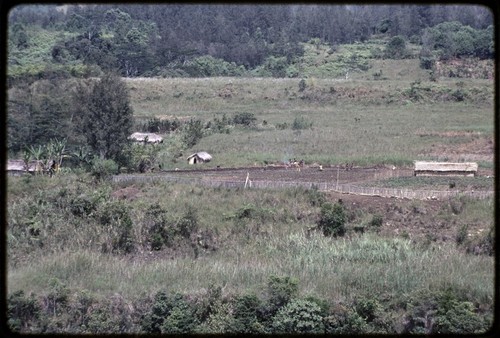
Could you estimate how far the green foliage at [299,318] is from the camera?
850cm

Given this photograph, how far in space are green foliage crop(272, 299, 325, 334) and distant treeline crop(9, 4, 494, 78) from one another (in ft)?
86.0

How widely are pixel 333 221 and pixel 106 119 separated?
8295 mm

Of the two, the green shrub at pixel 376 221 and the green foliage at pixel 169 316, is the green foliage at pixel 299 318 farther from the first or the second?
the green shrub at pixel 376 221

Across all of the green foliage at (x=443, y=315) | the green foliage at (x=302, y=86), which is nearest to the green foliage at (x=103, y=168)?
the green foliage at (x=443, y=315)

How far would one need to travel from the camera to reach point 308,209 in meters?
14.4

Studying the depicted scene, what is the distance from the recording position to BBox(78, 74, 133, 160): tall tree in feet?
63.1

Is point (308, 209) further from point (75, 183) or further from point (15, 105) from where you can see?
point (15, 105)

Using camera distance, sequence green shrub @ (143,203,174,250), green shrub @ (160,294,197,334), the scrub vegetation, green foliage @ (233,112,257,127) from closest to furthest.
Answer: green shrub @ (160,294,197,334)
the scrub vegetation
green shrub @ (143,203,174,250)
green foliage @ (233,112,257,127)

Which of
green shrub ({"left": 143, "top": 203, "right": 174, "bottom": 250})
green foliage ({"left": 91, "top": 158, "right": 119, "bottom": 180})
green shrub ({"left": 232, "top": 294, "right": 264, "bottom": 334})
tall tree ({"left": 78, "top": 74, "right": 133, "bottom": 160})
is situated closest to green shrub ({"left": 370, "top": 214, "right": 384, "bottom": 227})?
green shrub ({"left": 143, "top": 203, "right": 174, "bottom": 250})

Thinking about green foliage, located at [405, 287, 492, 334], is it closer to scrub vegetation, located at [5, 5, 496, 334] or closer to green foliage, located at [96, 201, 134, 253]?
scrub vegetation, located at [5, 5, 496, 334]

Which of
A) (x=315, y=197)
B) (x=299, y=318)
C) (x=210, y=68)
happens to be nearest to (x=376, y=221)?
(x=315, y=197)

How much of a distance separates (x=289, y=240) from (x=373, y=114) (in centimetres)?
1973

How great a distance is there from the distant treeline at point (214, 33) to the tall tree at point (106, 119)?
46.1 feet

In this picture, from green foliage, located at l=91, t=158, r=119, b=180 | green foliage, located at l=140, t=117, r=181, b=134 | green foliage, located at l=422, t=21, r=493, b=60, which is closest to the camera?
green foliage, located at l=91, t=158, r=119, b=180
